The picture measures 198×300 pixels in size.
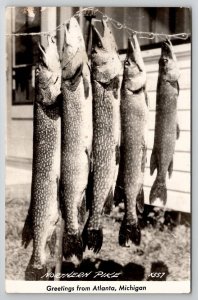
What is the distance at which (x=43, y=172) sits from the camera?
173 centimetres

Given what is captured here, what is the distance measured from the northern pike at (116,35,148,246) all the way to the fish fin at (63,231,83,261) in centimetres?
12

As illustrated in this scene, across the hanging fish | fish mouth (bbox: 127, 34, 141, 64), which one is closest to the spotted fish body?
the hanging fish

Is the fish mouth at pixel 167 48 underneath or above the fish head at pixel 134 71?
above

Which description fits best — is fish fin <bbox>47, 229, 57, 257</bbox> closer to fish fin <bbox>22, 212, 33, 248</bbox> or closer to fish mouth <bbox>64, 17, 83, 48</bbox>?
fish fin <bbox>22, 212, 33, 248</bbox>

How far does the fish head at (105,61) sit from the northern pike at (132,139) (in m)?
0.03

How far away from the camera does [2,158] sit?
5.72 feet

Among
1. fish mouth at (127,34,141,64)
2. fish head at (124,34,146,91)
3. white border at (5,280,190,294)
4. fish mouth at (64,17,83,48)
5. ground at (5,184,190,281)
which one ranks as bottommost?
white border at (5,280,190,294)

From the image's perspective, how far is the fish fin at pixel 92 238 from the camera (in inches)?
68.4

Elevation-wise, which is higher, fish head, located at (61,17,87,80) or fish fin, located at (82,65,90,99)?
fish head, located at (61,17,87,80)

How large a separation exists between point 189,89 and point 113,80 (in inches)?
8.9

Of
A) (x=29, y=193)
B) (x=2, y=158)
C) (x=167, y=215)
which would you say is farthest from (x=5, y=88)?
(x=167, y=215)

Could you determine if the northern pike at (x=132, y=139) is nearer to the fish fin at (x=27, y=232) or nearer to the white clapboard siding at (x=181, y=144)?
the white clapboard siding at (x=181, y=144)

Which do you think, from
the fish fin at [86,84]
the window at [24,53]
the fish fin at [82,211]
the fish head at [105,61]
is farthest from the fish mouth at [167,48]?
the fish fin at [82,211]

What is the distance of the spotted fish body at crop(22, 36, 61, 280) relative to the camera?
1723 millimetres
